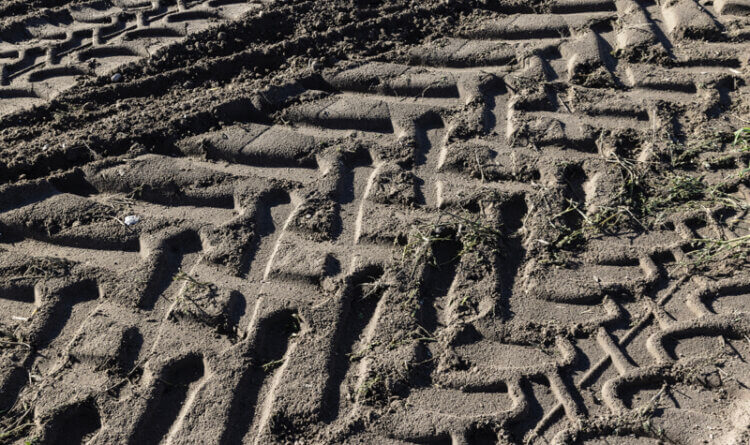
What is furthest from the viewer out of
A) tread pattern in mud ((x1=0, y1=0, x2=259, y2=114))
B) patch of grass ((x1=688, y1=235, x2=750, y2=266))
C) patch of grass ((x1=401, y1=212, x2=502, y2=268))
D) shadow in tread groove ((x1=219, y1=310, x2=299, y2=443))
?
tread pattern in mud ((x1=0, y1=0, x2=259, y2=114))

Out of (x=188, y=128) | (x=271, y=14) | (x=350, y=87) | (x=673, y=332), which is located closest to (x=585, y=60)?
(x=350, y=87)

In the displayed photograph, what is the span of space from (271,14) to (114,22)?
1.14 meters

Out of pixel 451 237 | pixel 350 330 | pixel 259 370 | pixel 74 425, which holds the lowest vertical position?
pixel 74 425

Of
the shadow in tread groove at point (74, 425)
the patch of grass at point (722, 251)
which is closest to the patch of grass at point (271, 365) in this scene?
the shadow in tread groove at point (74, 425)

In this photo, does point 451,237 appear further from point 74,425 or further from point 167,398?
point 74,425

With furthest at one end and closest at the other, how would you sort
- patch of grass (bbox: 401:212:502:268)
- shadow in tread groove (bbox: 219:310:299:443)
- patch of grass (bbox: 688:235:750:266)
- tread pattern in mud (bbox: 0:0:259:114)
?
tread pattern in mud (bbox: 0:0:259:114) < patch of grass (bbox: 401:212:502:268) < patch of grass (bbox: 688:235:750:266) < shadow in tread groove (bbox: 219:310:299:443)

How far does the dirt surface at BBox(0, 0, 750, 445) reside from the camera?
2305 millimetres

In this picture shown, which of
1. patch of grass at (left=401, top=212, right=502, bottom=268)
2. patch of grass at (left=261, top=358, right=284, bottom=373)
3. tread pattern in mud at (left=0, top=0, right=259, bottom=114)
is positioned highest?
tread pattern in mud at (left=0, top=0, right=259, bottom=114)

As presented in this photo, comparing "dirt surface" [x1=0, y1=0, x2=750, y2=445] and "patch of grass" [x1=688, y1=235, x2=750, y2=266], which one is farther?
"patch of grass" [x1=688, y1=235, x2=750, y2=266]

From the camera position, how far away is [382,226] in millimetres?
2830

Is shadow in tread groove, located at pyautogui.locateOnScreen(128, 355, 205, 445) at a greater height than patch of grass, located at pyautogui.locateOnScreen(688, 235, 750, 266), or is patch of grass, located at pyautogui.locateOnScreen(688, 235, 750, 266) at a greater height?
patch of grass, located at pyautogui.locateOnScreen(688, 235, 750, 266)

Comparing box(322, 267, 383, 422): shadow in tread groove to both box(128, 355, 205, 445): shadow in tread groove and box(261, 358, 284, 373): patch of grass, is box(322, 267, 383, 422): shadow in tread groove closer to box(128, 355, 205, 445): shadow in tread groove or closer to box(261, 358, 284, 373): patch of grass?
box(261, 358, 284, 373): patch of grass

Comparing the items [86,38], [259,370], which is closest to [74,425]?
[259,370]

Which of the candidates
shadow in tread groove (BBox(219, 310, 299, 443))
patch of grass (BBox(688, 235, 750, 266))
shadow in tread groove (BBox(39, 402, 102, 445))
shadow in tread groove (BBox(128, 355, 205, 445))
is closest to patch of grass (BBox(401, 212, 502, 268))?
shadow in tread groove (BBox(219, 310, 299, 443))
